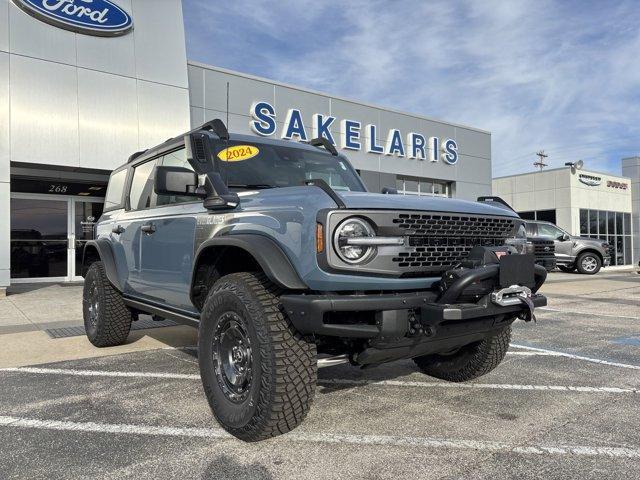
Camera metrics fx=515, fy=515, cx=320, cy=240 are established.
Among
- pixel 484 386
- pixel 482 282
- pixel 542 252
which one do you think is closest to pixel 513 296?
pixel 482 282

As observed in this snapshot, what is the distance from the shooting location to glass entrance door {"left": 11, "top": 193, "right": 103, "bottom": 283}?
1287cm

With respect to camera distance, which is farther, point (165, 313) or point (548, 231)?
point (548, 231)

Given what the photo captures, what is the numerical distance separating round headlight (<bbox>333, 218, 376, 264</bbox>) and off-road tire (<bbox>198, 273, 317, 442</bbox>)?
20.1 inches

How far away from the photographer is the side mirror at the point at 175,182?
336cm

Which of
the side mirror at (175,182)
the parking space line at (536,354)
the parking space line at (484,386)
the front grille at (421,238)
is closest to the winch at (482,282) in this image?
the front grille at (421,238)

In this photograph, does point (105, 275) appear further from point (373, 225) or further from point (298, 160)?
point (373, 225)

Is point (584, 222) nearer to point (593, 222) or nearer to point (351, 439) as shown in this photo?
point (593, 222)

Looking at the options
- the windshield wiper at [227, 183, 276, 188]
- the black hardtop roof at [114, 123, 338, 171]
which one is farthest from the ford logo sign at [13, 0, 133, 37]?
the windshield wiper at [227, 183, 276, 188]

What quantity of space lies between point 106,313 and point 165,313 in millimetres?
1384

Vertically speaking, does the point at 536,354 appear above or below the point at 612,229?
below

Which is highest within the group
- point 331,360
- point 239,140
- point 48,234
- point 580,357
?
point 239,140

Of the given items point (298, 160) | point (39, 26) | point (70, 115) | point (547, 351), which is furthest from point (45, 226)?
point (547, 351)

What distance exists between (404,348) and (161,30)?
38.3 feet

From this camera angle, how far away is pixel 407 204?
2.97 m
